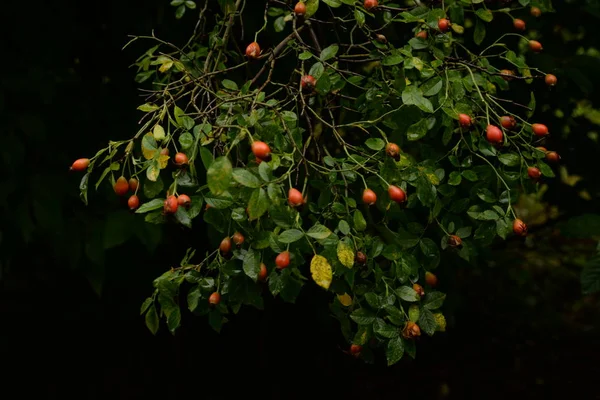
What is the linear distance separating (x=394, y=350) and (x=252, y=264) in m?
0.33

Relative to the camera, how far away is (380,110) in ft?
4.82

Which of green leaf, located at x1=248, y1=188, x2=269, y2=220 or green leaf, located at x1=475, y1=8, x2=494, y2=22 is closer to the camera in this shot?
green leaf, located at x1=248, y1=188, x2=269, y2=220

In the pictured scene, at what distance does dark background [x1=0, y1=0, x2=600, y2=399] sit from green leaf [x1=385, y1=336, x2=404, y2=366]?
879mm

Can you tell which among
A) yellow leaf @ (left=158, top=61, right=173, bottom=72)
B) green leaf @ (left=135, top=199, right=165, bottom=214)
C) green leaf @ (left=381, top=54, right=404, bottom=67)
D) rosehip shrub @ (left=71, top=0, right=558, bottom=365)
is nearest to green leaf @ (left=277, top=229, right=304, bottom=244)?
rosehip shrub @ (left=71, top=0, right=558, bottom=365)

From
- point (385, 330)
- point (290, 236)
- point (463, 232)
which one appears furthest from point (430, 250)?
point (290, 236)

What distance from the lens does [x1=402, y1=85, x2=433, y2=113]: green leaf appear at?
50.8 inches

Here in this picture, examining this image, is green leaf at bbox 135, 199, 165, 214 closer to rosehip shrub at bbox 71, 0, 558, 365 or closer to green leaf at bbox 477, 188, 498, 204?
rosehip shrub at bbox 71, 0, 558, 365

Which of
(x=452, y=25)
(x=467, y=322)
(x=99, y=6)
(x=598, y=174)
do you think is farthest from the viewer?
(x=467, y=322)

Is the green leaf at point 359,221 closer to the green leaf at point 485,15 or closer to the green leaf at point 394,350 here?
the green leaf at point 394,350

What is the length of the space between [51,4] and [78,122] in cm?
42

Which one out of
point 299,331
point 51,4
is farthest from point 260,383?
point 51,4

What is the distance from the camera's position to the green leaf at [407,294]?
1.32 meters

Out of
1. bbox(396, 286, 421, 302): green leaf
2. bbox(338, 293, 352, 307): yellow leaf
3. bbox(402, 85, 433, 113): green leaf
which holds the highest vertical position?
bbox(402, 85, 433, 113): green leaf

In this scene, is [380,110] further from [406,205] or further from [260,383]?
[260,383]
